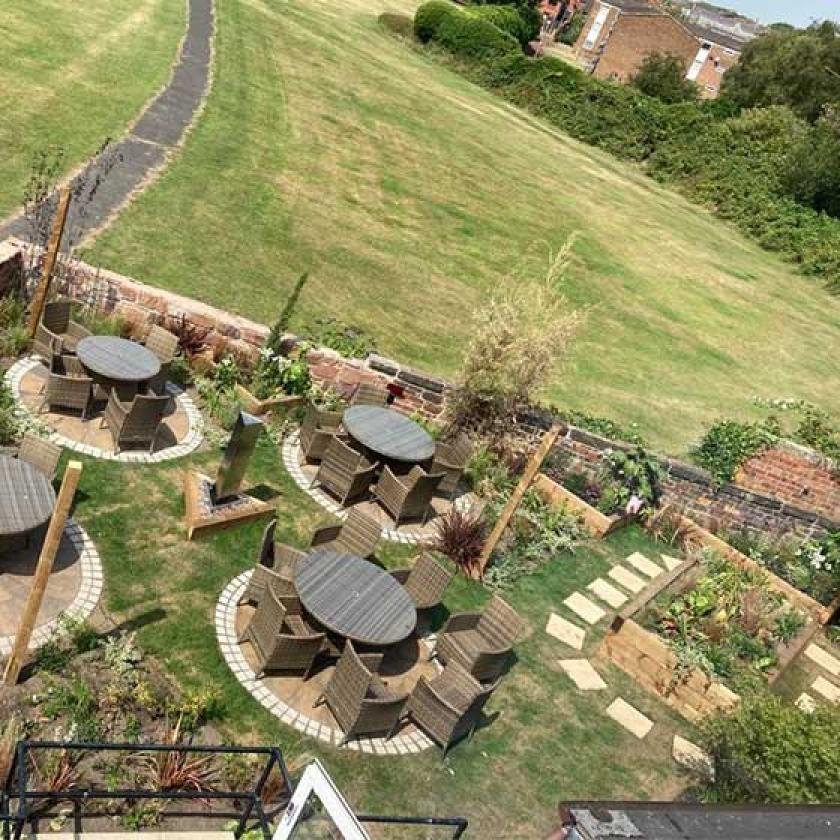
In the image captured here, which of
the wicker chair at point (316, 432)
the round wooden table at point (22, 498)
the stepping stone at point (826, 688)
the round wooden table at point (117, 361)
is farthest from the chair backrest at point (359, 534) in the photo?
the stepping stone at point (826, 688)

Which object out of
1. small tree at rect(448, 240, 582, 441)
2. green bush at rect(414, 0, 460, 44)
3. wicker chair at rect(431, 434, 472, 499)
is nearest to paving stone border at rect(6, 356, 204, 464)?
wicker chair at rect(431, 434, 472, 499)

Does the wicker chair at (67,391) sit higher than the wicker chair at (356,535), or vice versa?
the wicker chair at (356,535)

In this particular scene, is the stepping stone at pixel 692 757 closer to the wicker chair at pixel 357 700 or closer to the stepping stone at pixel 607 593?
the stepping stone at pixel 607 593

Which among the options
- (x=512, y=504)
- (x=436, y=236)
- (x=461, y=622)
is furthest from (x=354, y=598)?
(x=436, y=236)

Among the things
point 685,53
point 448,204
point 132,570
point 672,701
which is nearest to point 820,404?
point 448,204

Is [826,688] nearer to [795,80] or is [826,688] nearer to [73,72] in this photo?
[73,72]
